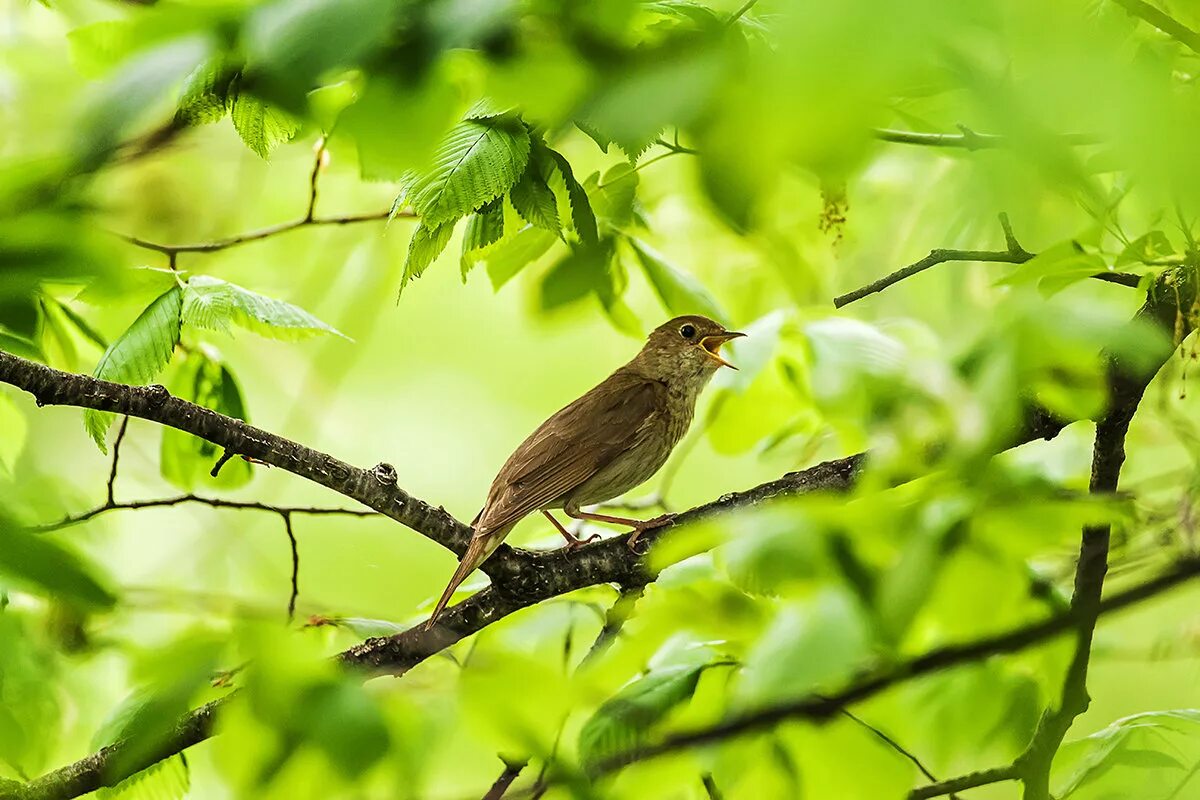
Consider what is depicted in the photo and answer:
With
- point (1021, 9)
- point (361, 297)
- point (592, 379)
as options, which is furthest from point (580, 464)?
point (592, 379)

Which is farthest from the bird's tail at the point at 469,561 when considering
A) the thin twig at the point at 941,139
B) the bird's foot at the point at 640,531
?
the thin twig at the point at 941,139

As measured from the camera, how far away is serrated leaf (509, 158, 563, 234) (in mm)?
1720

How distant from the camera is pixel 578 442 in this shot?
11.0 ft

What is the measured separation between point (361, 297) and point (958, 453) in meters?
2.94

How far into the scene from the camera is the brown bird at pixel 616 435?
3062mm

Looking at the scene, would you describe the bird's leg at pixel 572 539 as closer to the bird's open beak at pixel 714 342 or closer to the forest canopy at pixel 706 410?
the forest canopy at pixel 706 410

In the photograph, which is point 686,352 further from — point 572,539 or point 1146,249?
point 1146,249

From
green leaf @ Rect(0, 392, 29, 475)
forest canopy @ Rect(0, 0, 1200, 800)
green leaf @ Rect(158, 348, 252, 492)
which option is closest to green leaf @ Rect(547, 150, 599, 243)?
forest canopy @ Rect(0, 0, 1200, 800)

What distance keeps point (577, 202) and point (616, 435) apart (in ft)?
5.63

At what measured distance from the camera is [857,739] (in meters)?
1.60

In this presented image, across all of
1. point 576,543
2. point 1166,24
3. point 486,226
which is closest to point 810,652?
point 1166,24

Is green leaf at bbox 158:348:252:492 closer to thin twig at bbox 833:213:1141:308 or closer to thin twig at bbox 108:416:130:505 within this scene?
thin twig at bbox 108:416:130:505

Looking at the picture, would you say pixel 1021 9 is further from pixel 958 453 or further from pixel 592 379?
pixel 592 379

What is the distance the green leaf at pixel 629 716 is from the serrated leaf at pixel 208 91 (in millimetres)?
722
